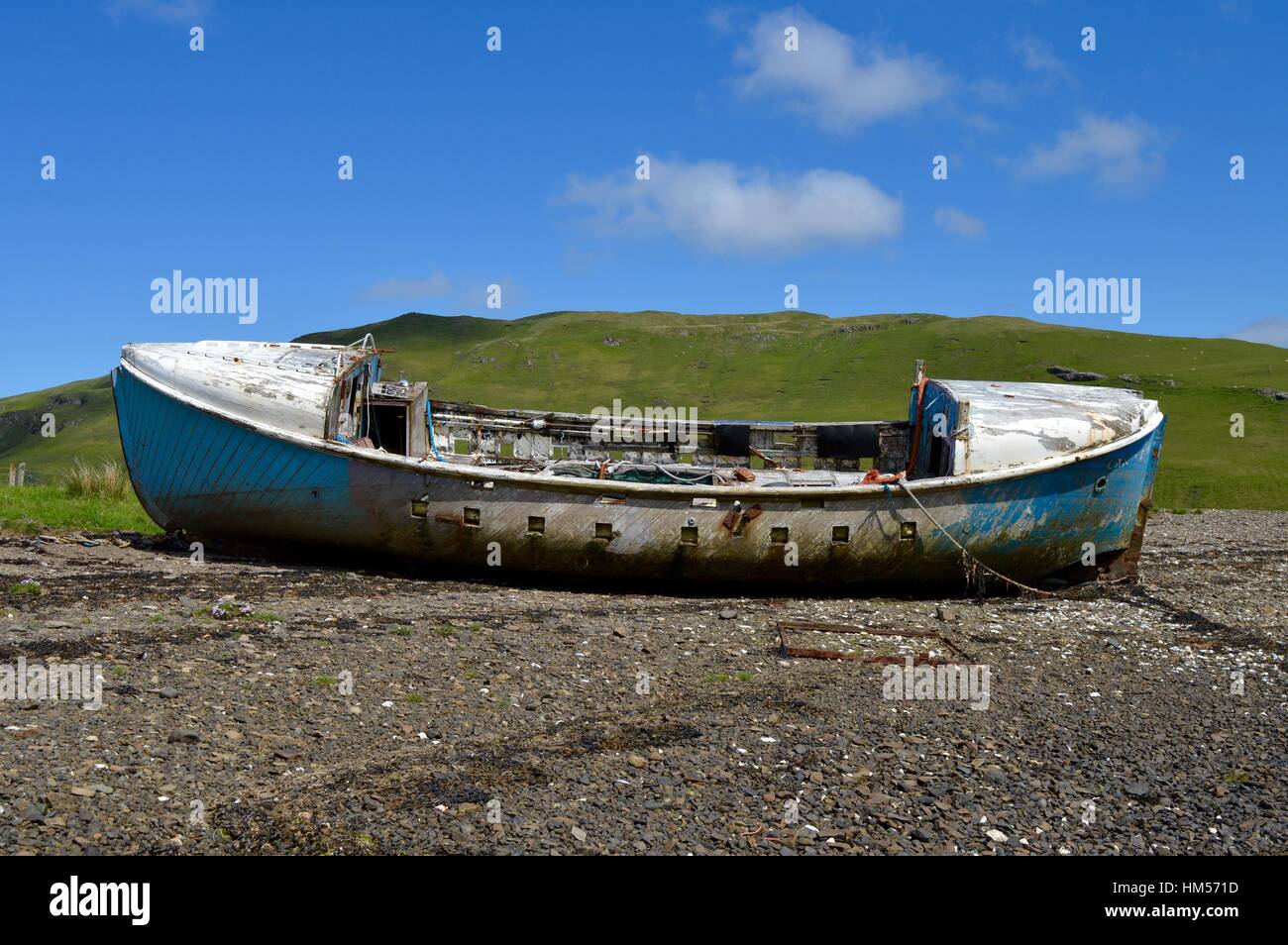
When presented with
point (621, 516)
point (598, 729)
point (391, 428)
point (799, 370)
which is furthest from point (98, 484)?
point (799, 370)

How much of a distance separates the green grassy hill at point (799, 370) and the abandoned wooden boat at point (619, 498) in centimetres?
2908

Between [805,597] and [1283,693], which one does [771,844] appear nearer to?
[1283,693]

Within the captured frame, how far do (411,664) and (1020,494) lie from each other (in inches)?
342

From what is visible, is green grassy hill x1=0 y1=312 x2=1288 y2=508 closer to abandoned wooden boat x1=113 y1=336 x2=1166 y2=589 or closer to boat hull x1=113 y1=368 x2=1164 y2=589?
abandoned wooden boat x1=113 y1=336 x2=1166 y2=589

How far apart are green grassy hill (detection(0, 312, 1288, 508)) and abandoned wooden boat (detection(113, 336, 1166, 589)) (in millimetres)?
29083

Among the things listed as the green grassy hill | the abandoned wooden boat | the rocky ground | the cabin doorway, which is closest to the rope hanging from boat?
the abandoned wooden boat

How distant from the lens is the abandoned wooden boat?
13.5 meters

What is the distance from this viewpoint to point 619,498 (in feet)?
44.3

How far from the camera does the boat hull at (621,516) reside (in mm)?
13523

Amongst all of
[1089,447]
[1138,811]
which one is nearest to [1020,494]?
[1089,447]

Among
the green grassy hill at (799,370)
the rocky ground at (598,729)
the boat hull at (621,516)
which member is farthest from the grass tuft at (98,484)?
the green grassy hill at (799,370)

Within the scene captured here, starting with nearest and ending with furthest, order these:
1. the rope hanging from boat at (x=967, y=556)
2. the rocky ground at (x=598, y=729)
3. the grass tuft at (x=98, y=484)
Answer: the rocky ground at (x=598, y=729)
the rope hanging from boat at (x=967, y=556)
the grass tuft at (x=98, y=484)

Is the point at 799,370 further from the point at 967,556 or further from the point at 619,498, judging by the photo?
the point at 619,498

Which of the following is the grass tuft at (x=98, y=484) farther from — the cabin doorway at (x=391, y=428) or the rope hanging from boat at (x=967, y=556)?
the rope hanging from boat at (x=967, y=556)
